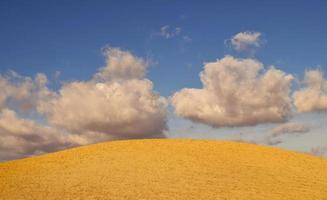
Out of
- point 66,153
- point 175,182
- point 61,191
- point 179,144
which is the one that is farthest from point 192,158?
point 61,191

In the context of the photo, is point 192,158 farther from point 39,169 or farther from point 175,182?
point 39,169

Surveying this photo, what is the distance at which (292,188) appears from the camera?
27062mm

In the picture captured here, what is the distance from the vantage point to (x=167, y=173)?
92.2ft

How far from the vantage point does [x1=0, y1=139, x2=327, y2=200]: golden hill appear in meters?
23.7

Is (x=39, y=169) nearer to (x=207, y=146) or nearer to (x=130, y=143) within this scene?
(x=130, y=143)

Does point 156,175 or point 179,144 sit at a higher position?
point 179,144

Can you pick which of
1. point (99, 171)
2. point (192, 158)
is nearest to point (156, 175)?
point (99, 171)

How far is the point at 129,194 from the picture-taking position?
75.5 feet

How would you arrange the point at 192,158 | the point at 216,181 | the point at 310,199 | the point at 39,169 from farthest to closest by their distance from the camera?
the point at 192,158 < the point at 39,169 < the point at 216,181 < the point at 310,199

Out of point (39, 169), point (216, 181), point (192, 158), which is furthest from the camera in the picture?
point (192, 158)

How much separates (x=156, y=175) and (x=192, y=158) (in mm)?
5788

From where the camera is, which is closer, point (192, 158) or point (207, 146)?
point (192, 158)

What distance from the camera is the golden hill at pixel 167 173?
2370cm

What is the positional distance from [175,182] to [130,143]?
11.0 m
